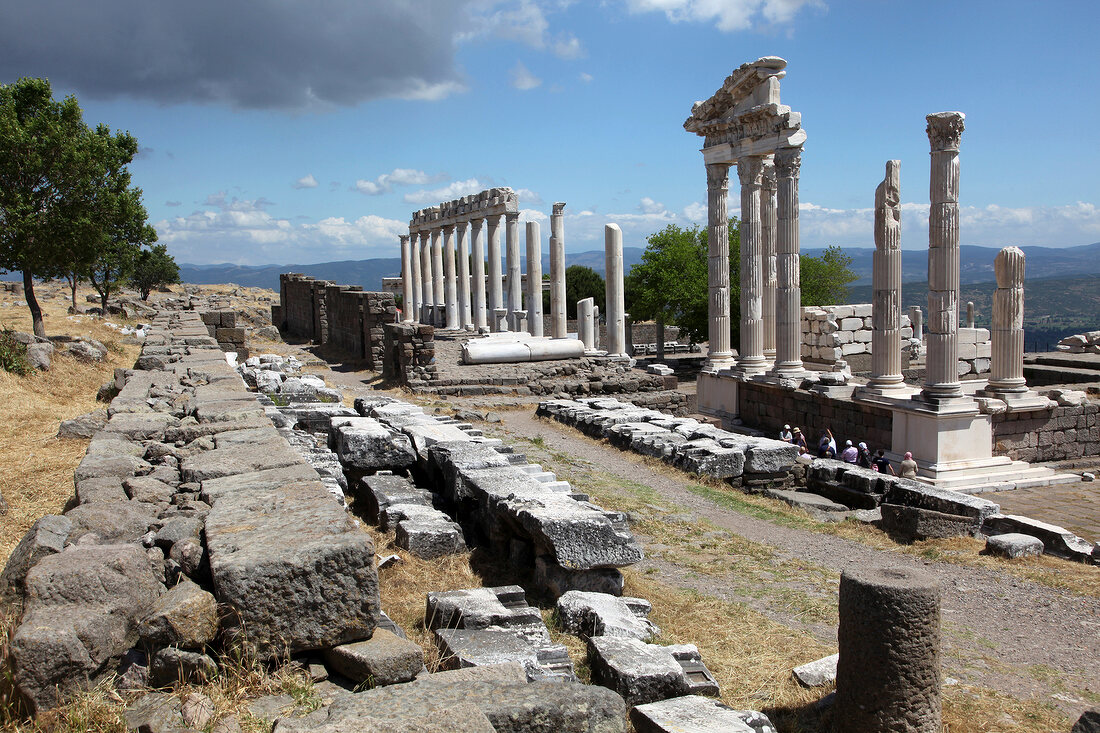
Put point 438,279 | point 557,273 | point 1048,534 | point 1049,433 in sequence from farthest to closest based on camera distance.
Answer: point 438,279
point 557,273
point 1049,433
point 1048,534

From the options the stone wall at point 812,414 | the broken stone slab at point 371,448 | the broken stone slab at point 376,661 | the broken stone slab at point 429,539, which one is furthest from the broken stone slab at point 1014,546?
the broken stone slab at point 376,661

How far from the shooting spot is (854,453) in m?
16.8

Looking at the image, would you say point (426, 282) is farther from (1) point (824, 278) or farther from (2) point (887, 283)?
(2) point (887, 283)

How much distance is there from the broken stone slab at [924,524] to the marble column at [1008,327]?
8.79m

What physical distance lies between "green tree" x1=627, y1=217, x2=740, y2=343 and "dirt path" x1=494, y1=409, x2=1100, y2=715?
Result: 107 feet

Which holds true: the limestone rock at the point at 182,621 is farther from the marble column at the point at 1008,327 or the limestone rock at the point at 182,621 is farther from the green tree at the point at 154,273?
the green tree at the point at 154,273

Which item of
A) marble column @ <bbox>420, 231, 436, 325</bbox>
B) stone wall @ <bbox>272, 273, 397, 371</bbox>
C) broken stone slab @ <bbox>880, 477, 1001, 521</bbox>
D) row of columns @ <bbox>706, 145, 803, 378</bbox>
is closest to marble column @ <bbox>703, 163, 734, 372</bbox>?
row of columns @ <bbox>706, 145, 803, 378</bbox>

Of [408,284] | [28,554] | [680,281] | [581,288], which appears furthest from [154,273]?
[28,554]

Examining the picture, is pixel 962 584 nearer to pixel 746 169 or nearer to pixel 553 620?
pixel 553 620

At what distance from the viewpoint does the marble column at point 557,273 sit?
32062 mm

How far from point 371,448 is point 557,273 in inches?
946

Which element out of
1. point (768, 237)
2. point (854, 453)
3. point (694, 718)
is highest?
point (768, 237)

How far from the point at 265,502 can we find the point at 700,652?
3201mm

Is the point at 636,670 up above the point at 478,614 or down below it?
below
